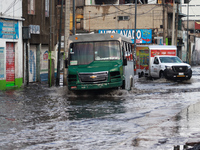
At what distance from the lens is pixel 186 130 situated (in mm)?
11070

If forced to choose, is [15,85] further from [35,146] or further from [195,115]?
[35,146]

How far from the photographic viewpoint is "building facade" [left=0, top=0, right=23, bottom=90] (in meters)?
26.9

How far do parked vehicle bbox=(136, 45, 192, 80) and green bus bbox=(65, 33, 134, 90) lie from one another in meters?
11.6

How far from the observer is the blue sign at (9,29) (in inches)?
1062

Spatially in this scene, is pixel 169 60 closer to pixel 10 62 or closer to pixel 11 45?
pixel 11 45

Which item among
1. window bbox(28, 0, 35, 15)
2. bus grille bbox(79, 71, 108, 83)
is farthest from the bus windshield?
window bbox(28, 0, 35, 15)

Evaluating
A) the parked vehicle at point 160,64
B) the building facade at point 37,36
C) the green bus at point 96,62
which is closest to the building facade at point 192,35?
the parked vehicle at point 160,64

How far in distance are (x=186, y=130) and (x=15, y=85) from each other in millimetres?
18627

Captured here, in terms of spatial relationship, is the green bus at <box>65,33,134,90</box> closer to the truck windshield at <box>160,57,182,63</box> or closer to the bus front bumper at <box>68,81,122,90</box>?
the bus front bumper at <box>68,81,122,90</box>

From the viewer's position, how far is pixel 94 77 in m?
20.7

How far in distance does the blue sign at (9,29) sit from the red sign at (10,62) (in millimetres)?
567

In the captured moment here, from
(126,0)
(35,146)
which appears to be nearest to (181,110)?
(35,146)

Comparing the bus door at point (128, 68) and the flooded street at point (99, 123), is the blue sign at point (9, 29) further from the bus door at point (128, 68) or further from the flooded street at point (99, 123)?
the bus door at point (128, 68)

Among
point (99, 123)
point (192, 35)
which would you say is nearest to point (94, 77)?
point (99, 123)
